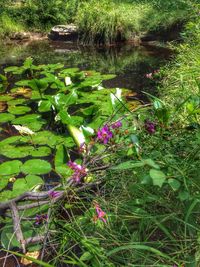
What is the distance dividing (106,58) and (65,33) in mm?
2681

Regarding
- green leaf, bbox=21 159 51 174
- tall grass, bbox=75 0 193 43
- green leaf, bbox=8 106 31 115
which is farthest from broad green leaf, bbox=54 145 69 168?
tall grass, bbox=75 0 193 43

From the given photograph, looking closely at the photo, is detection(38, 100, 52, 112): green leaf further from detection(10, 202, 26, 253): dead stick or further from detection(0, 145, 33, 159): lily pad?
detection(10, 202, 26, 253): dead stick

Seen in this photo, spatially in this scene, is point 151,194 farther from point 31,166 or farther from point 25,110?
point 25,110

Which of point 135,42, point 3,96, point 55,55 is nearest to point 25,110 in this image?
point 3,96

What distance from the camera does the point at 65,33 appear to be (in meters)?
10.3

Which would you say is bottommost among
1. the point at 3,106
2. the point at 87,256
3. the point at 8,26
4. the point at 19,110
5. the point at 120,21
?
the point at 8,26

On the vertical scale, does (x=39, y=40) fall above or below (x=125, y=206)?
below

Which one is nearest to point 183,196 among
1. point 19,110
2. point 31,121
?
point 31,121

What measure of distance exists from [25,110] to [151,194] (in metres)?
2.92

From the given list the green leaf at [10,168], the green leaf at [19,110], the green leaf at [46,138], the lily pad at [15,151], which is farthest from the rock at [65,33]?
the green leaf at [10,168]

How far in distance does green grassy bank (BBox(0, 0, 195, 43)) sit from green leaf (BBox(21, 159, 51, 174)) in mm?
5891

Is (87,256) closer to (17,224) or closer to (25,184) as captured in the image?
(17,224)

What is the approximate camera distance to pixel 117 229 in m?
1.72

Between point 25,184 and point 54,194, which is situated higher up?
point 54,194
